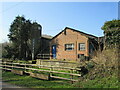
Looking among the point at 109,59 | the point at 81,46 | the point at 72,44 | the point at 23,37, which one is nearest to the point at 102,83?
the point at 109,59

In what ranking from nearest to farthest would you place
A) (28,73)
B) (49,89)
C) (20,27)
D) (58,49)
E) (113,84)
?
(113,84) → (49,89) → (28,73) → (58,49) → (20,27)

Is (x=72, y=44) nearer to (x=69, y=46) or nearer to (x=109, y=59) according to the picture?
(x=69, y=46)

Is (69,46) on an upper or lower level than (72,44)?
lower

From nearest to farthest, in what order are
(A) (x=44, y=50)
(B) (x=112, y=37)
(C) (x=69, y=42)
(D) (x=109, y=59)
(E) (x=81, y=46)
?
(D) (x=109, y=59), (B) (x=112, y=37), (E) (x=81, y=46), (C) (x=69, y=42), (A) (x=44, y=50)

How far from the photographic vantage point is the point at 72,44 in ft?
92.2

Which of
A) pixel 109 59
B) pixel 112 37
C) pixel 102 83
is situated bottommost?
pixel 102 83

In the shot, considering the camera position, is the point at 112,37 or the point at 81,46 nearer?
the point at 112,37

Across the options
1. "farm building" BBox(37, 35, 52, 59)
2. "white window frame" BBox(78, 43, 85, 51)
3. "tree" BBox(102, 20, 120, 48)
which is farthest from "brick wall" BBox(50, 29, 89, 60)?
"tree" BBox(102, 20, 120, 48)

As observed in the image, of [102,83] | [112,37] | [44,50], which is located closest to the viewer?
[102,83]

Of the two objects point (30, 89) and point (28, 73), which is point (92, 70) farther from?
point (28, 73)

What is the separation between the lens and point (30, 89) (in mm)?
8398

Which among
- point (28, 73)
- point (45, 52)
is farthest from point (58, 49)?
point (28, 73)

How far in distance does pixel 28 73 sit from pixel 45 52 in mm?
21030

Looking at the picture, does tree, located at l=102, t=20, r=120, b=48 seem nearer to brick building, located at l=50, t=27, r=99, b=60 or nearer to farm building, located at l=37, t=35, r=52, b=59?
brick building, located at l=50, t=27, r=99, b=60
